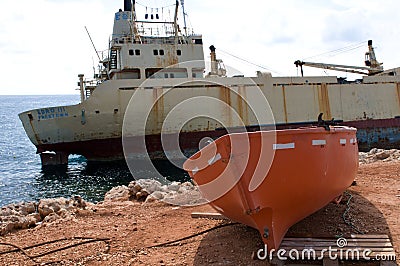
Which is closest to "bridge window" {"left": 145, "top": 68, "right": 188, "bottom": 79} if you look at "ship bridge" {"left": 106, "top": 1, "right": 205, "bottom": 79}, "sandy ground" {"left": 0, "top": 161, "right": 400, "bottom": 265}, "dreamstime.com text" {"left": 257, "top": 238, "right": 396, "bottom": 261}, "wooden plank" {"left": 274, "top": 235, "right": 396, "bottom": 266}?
"ship bridge" {"left": 106, "top": 1, "right": 205, "bottom": 79}

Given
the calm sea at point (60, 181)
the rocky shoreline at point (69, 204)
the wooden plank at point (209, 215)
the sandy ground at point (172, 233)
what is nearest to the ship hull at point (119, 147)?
the calm sea at point (60, 181)

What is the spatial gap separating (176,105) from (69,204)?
11265 millimetres

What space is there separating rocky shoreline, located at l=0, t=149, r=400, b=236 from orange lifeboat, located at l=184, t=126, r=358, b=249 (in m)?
2.87

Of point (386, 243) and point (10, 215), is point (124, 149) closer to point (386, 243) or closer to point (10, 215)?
point (10, 215)

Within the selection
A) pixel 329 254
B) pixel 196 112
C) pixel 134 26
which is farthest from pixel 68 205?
pixel 134 26

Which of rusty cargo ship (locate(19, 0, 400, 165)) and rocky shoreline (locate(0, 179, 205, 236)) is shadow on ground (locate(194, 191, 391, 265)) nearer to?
rocky shoreline (locate(0, 179, 205, 236))

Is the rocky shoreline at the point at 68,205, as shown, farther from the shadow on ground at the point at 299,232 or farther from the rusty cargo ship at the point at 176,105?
the rusty cargo ship at the point at 176,105

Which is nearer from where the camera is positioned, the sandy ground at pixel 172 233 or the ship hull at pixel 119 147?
the sandy ground at pixel 172 233

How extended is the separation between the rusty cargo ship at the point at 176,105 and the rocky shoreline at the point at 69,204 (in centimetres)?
767

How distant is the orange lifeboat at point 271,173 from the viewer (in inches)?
160

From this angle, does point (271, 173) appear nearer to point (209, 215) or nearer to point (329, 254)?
point (329, 254)

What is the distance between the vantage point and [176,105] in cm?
1852

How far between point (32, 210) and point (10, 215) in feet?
1.73

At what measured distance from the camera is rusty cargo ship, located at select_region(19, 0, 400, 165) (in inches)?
690
